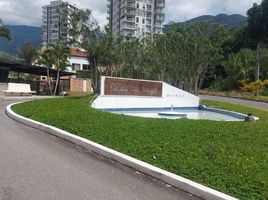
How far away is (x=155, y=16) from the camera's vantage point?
13625 cm

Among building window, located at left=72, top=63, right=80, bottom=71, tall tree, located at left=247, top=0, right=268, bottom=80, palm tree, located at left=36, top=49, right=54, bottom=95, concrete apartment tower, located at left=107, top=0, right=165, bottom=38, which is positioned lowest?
building window, located at left=72, top=63, right=80, bottom=71

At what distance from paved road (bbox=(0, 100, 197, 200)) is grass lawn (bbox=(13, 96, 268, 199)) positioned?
63cm

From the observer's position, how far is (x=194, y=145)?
9.21 m

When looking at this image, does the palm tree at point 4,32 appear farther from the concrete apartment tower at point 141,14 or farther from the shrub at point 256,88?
the concrete apartment tower at point 141,14

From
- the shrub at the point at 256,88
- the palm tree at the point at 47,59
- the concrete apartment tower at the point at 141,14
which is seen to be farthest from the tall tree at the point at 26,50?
the shrub at the point at 256,88

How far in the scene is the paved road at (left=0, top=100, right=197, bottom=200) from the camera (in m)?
6.27

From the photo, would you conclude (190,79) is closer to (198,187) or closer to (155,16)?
(198,187)

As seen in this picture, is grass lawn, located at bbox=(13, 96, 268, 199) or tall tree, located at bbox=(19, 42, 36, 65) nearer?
grass lawn, located at bbox=(13, 96, 268, 199)

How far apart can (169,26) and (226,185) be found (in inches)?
1382

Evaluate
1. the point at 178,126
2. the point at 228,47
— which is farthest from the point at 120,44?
the point at 228,47

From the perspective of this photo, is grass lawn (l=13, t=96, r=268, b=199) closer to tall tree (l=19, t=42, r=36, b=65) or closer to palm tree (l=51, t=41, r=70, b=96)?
palm tree (l=51, t=41, r=70, b=96)

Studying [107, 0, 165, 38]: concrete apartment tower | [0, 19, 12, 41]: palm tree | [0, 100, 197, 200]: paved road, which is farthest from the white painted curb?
[107, 0, 165, 38]: concrete apartment tower

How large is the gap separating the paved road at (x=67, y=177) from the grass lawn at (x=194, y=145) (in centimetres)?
63

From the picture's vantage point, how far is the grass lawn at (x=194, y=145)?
682cm
